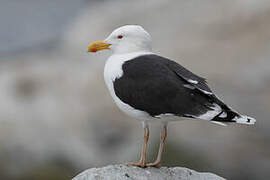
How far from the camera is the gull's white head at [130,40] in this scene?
624 centimetres

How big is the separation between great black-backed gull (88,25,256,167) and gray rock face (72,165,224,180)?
112 millimetres

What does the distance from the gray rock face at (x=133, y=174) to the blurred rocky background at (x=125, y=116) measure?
3002 millimetres

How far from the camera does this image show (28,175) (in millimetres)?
9812

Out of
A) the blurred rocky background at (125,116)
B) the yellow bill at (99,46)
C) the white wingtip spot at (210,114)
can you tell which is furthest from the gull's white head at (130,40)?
the blurred rocky background at (125,116)

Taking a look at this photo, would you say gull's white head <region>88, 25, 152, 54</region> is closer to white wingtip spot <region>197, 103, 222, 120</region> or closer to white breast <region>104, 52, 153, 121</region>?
white breast <region>104, 52, 153, 121</region>

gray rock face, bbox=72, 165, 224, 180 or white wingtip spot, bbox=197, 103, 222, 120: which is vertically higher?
white wingtip spot, bbox=197, 103, 222, 120

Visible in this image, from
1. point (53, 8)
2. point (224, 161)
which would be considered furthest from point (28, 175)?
point (53, 8)

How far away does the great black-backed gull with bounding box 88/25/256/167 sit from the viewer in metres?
5.59

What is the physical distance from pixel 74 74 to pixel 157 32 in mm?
1809

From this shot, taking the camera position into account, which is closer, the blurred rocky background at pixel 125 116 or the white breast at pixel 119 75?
the white breast at pixel 119 75

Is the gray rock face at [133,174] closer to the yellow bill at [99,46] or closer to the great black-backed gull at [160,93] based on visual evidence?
the great black-backed gull at [160,93]

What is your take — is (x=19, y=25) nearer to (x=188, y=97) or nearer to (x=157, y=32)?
(x=157, y=32)

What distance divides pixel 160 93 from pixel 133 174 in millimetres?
796

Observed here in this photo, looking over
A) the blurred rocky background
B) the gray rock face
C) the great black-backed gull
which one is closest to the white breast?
the great black-backed gull
